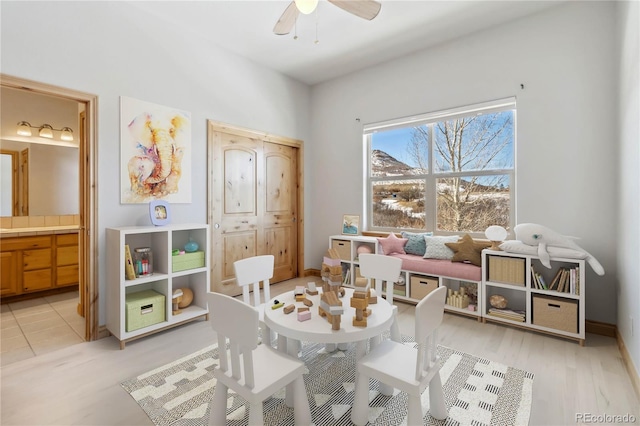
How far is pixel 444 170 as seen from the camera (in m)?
3.61

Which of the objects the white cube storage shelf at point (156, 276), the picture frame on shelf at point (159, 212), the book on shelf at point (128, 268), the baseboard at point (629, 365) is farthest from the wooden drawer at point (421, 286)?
the book on shelf at point (128, 268)

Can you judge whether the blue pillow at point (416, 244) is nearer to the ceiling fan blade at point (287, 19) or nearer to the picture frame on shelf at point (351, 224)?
the picture frame on shelf at point (351, 224)

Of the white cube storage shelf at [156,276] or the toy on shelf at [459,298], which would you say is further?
the toy on shelf at [459,298]

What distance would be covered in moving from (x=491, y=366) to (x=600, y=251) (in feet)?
5.18

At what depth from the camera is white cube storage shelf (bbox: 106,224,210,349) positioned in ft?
7.92

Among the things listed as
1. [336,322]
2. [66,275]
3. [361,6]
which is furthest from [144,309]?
[361,6]

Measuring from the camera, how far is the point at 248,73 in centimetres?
381

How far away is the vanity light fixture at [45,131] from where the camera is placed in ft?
12.6

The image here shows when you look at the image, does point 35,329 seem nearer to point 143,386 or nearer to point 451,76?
point 143,386

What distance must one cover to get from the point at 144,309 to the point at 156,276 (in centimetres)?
29

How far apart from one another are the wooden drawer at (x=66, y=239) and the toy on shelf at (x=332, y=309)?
13.2ft

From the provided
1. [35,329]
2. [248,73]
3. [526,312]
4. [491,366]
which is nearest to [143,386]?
[35,329]

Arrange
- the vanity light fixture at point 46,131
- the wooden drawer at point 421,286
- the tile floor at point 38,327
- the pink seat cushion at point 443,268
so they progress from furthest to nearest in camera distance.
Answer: the vanity light fixture at point 46,131, the wooden drawer at point 421,286, the pink seat cushion at point 443,268, the tile floor at point 38,327

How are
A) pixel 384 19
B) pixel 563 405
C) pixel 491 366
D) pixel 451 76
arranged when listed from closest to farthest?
pixel 563 405, pixel 491 366, pixel 384 19, pixel 451 76
